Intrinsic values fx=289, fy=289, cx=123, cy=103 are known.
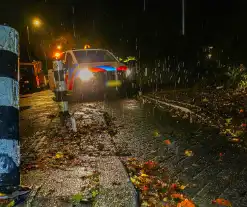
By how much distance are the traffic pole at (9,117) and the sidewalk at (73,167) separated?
24cm

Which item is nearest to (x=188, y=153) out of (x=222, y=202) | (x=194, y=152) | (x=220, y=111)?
(x=194, y=152)

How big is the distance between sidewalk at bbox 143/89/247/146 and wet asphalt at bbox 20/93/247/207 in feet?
0.86

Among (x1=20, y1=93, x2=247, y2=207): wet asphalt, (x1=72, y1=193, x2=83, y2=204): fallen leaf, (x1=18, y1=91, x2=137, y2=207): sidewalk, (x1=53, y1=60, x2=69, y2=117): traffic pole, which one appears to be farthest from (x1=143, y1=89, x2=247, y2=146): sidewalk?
(x1=72, y1=193, x2=83, y2=204): fallen leaf

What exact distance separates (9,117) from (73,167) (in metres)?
1.03

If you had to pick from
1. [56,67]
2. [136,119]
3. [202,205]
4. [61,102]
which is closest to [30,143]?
[61,102]

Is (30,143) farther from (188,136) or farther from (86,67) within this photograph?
(86,67)

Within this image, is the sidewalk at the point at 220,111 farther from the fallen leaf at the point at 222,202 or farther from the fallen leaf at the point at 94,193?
the fallen leaf at the point at 94,193

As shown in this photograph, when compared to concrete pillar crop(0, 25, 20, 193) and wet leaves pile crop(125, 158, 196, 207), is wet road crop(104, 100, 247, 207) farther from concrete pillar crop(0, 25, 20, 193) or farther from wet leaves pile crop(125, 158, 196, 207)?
concrete pillar crop(0, 25, 20, 193)

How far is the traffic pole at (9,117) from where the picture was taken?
256cm

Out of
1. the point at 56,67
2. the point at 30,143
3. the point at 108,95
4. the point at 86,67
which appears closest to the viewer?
the point at 30,143

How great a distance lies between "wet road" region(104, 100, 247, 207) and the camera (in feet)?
9.65

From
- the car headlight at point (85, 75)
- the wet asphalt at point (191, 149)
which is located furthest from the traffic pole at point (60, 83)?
the car headlight at point (85, 75)

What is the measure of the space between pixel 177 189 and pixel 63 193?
1.15 metres

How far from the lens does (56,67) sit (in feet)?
19.4
